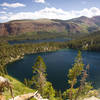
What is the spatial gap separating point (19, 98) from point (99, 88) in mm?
74197

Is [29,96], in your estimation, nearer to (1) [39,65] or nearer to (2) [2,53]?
(1) [39,65]

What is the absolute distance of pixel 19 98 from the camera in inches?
799

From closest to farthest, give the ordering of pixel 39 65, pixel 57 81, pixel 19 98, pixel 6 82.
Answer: pixel 6 82, pixel 19 98, pixel 39 65, pixel 57 81

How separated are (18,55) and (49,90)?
159 metres

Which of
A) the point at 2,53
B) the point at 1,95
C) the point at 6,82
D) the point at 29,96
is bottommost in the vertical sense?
the point at 2,53

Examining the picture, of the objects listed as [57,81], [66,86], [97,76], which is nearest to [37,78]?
[66,86]

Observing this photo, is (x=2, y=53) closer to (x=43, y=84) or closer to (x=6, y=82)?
(x=43, y=84)

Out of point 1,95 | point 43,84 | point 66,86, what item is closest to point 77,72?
point 43,84

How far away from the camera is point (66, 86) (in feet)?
268

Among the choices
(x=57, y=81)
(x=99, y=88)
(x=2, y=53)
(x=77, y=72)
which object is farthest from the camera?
(x=2, y=53)

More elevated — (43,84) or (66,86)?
(43,84)

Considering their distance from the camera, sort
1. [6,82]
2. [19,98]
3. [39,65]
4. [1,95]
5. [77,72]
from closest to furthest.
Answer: [6,82], [1,95], [19,98], [77,72], [39,65]

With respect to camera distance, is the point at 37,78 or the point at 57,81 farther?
the point at 57,81

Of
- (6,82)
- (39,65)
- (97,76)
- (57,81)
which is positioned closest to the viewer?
(6,82)
